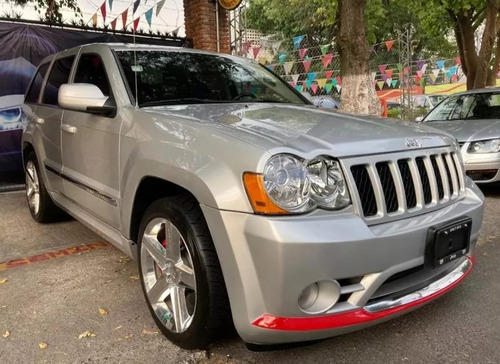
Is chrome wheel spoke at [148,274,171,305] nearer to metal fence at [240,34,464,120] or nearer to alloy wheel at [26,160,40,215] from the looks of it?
alloy wheel at [26,160,40,215]

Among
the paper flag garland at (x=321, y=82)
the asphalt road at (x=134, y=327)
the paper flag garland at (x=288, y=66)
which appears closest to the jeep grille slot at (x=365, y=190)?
the asphalt road at (x=134, y=327)

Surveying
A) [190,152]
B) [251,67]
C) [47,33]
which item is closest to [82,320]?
[190,152]

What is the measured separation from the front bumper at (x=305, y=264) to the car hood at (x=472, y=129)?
14.1ft

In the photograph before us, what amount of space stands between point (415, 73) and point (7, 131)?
17.3m

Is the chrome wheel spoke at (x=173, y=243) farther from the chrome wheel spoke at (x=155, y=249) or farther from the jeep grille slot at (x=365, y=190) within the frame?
the jeep grille slot at (x=365, y=190)

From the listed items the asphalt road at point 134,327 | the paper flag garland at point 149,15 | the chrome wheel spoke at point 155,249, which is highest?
the paper flag garland at point 149,15

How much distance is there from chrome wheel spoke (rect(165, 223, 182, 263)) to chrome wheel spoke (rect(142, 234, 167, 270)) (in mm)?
82

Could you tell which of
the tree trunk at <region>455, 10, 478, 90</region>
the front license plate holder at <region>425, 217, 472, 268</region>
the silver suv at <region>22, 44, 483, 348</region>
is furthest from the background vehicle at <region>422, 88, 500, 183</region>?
the tree trunk at <region>455, 10, 478, 90</region>

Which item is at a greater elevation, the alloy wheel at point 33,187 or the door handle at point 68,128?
the door handle at point 68,128

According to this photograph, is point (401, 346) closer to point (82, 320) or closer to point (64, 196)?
point (82, 320)

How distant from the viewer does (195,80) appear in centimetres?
343

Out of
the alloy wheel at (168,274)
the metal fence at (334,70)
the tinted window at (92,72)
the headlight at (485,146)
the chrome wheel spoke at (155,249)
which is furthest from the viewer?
the metal fence at (334,70)

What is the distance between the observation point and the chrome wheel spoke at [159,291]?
2.62m

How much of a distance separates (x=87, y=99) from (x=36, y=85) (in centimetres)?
245
